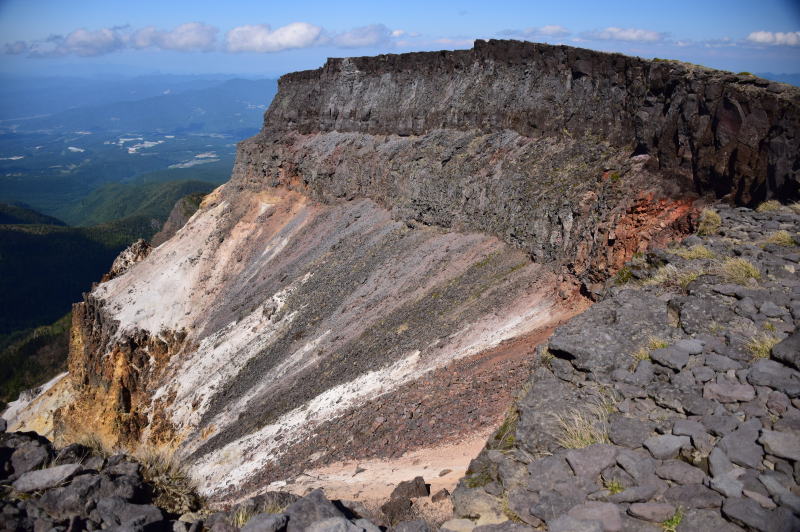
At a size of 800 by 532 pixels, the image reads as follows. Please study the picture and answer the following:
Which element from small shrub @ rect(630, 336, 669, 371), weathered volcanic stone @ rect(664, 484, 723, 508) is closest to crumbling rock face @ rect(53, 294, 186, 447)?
small shrub @ rect(630, 336, 669, 371)

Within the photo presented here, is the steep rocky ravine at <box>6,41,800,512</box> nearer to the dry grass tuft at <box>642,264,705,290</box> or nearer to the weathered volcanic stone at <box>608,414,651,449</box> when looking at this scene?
the dry grass tuft at <box>642,264,705,290</box>

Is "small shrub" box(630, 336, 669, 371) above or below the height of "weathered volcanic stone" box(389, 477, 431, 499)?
above

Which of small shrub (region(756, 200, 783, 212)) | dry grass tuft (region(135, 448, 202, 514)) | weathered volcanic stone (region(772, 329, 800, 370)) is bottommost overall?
dry grass tuft (region(135, 448, 202, 514))

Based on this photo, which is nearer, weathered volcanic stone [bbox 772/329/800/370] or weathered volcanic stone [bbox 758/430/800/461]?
weathered volcanic stone [bbox 758/430/800/461]

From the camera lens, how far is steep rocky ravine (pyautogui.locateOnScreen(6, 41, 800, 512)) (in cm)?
1555

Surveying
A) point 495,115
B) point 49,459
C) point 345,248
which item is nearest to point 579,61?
point 495,115

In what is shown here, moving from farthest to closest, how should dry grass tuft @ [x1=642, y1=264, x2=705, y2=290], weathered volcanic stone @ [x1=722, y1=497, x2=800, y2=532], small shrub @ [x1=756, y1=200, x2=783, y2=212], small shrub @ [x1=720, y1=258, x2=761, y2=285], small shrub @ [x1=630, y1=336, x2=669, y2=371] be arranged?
small shrub @ [x1=756, y1=200, x2=783, y2=212], dry grass tuft @ [x1=642, y1=264, x2=705, y2=290], small shrub @ [x1=720, y1=258, x2=761, y2=285], small shrub @ [x1=630, y1=336, x2=669, y2=371], weathered volcanic stone @ [x1=722, y1=497, x2=800, y2=532]

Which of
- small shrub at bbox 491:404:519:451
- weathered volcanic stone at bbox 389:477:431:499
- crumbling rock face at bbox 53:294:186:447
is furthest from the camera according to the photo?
crumbling rock face at bbox 53:294:186:447

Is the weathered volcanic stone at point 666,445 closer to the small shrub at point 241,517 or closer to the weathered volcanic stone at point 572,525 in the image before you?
the weathered volcanic stone at point 572,525

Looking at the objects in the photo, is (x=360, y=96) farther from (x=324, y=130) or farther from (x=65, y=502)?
(x=65, y=502)

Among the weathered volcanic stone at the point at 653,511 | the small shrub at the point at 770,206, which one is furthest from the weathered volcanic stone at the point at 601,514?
the small shrub at the point at 770,206

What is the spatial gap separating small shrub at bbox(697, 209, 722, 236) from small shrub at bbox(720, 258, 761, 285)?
11.6ft

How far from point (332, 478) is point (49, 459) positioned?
246 inches

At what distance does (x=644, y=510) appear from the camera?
17.0 feet
